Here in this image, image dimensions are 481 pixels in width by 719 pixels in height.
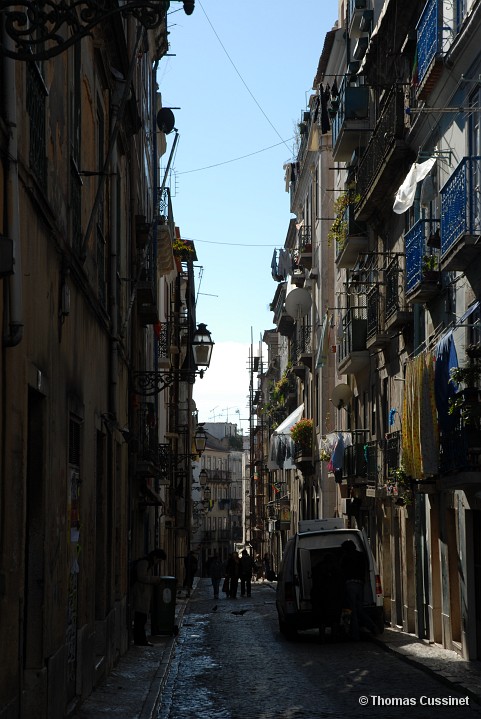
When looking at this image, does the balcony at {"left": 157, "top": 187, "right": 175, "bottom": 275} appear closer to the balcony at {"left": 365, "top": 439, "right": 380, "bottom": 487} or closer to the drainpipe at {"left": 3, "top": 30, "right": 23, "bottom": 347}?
the balcony at {"left": 365, "top": 439, "right": 380, "bottom": 487}

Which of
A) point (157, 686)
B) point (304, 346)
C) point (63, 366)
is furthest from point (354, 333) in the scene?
point (63, 366)

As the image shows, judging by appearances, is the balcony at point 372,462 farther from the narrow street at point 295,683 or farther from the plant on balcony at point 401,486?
the narrow street at point 295,683

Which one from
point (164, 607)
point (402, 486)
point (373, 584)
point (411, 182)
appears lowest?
point (164, 607)

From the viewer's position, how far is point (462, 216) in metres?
16.0

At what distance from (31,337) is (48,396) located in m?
0.98

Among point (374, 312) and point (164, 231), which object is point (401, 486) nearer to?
point (374, 312)

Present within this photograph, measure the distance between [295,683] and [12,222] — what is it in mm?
9311

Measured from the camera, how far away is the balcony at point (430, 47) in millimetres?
18094

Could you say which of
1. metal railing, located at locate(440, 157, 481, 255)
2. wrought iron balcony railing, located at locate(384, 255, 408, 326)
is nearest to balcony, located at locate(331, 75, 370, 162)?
wrought iron balcony railing, located at locate(384, 255, 408, 326)

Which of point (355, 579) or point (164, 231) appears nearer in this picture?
point (355, 579)

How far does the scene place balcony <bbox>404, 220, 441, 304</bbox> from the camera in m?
20.0

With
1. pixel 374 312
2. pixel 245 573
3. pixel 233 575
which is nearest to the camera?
pixel 374 312

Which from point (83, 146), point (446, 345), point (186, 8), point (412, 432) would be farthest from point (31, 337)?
point (412, 432)

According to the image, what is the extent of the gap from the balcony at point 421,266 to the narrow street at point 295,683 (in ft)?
19.6
